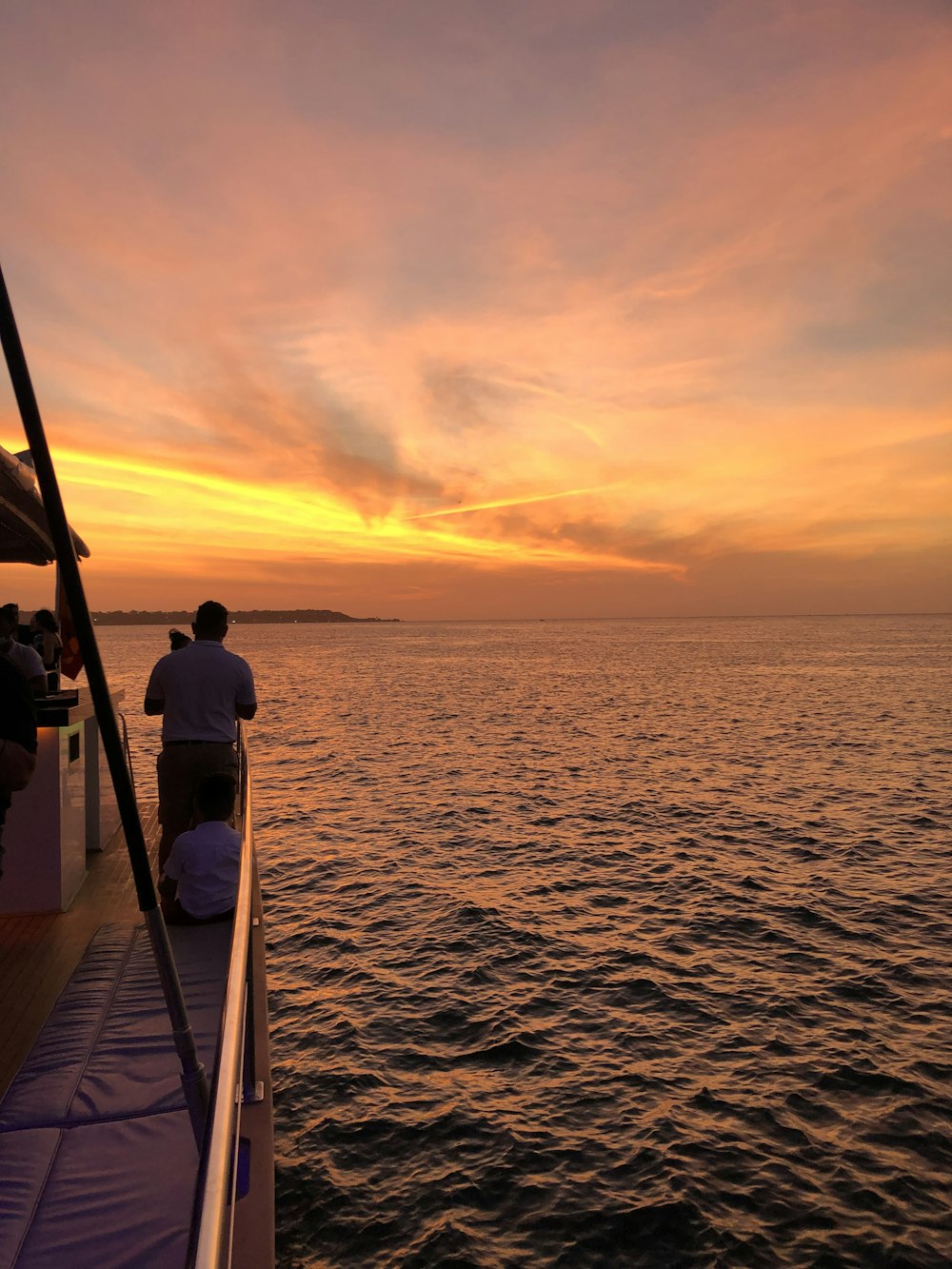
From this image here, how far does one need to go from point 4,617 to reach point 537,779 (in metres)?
20.6

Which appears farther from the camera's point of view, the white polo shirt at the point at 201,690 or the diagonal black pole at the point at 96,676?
the white polo shirt at the point at 201,690

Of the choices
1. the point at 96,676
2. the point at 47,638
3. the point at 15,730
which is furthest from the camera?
the point at 47,638

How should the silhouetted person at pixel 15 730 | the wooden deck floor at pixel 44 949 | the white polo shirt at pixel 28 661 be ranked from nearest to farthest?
the silhouetted person at pixel 15 730
the wooden deck floor at pixel 44 949
the white polo shirt at pixel 28 661

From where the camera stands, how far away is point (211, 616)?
645 cm

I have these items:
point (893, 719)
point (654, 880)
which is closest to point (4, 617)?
point (654, 880)

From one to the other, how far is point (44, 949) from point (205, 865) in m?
2.09

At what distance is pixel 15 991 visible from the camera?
6008 mm

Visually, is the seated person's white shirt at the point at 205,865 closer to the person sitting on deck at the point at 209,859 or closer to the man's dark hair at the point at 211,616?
the person sitting on deck at the point at 209,859

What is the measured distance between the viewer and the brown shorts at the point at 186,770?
6.74 metres

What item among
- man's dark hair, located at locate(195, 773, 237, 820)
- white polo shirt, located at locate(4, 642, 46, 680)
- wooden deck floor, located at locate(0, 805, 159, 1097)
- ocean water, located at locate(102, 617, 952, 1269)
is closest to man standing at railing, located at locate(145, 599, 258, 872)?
man's dark hair, located at locate(195, 773, 237, 820)

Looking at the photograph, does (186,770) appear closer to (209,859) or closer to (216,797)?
(216,797)

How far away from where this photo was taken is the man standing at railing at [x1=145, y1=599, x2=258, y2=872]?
6.60m

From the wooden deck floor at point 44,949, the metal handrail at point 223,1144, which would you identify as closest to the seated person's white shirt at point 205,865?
the wooden deck floor at point 44,949

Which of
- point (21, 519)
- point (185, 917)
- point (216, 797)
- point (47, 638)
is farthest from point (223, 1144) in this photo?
point (47, 638)
